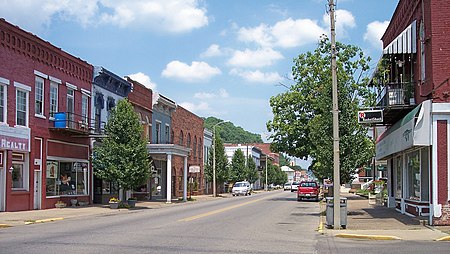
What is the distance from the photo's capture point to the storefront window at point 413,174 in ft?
78.1

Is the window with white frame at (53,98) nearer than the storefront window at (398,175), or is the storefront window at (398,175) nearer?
the storefront window at (398,175)

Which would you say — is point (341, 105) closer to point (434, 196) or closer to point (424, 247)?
point (434, 196)

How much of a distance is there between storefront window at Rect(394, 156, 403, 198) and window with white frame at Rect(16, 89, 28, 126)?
19525mm

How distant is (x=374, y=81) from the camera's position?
88.5ft

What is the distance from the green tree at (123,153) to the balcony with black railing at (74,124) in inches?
63.7

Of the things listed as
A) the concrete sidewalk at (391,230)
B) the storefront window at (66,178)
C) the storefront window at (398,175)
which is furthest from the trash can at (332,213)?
the storefront window at (66,178)

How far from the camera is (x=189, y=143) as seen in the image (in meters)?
61.8

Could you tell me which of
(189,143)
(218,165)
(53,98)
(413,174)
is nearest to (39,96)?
(53,98)

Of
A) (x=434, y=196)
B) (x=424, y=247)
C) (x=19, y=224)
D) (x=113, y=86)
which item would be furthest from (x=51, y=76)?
(x=424, y=247)

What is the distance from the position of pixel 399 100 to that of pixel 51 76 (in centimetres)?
1919

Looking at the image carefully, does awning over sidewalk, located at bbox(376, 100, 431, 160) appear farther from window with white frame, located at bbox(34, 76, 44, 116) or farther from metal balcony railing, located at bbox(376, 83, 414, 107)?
window with white frame, located at bbox(34, 76, 44, 116)

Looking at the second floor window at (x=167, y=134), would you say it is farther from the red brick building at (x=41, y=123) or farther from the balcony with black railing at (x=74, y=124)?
the red brick building at (x=41, y=123)

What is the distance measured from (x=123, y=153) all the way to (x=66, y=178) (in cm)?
416

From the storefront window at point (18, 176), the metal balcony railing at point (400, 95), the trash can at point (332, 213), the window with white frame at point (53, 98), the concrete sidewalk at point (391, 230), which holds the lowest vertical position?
the concrete sidewalk at point (391, 230)
